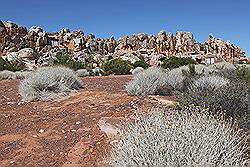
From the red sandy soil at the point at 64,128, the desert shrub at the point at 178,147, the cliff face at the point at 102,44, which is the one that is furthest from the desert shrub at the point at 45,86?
the cliff face at the point at 102,44

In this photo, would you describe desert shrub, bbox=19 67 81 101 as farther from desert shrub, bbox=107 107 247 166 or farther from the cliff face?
the cliff face

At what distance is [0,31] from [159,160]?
63011 mm

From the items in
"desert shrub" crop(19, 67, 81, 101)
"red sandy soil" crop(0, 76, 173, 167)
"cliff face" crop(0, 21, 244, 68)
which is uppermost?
"cliff face" crop(0, 21, 244, 68)

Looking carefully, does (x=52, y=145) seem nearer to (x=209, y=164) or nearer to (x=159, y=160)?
(x=159, y=160)

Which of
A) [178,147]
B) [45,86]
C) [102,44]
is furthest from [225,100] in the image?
[102,44]

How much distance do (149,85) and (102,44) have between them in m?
63.5

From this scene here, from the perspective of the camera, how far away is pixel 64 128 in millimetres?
5543

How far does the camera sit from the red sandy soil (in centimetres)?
419

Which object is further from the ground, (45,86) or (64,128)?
(45,86)

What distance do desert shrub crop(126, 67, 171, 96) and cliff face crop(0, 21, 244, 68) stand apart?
42321 mm

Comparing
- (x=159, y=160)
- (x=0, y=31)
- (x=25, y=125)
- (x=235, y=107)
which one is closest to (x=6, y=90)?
(x=25, y=125)

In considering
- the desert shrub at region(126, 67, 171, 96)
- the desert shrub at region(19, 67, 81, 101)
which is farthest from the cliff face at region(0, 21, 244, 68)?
the desert shrub at region(126, 67, 171, 96)

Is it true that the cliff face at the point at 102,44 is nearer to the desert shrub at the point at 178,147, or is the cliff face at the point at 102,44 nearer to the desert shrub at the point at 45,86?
the desert shrub at the point at 45,86

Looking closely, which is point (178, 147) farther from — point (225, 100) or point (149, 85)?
point (149, 85)
